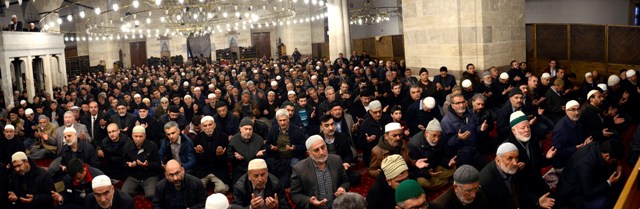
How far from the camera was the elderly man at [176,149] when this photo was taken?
6910 mm

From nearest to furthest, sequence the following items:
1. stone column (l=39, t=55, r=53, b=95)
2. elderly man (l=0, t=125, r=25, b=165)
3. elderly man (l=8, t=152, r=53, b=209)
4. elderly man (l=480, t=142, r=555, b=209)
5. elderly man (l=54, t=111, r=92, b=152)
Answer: elderly man (l=480, t=142, r=555, b=209), elderly man (l=8, t=152, r=53, b=209), elderly man (l=0, t=125, r=25, b=165), elderly man (l=54, t=111, r=92, b=152), stone column (l=39, t=55, r=53, b=95)

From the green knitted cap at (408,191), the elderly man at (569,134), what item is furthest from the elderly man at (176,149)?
the elderly man at (569,134)

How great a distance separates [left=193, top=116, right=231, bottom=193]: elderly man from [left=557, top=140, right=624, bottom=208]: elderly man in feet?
13.2

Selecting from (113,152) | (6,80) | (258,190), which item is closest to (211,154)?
(113,152)

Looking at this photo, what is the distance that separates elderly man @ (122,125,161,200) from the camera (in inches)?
271

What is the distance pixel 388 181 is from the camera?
14.3ft

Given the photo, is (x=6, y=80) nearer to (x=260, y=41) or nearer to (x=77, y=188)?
(x=77, y=188)

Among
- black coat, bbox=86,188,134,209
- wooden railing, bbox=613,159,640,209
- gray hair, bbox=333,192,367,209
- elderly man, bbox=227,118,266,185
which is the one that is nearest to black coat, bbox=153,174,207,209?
black coat, bbox=86,188,134,209

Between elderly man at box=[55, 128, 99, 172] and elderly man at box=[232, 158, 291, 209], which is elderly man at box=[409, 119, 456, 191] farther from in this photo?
elderly man at box=[55, 128, 99, 172]

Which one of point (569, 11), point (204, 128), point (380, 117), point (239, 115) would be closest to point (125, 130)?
point (239, 115)

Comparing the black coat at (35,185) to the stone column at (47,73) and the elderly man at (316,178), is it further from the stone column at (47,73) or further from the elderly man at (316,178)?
the stone column at (47,73)

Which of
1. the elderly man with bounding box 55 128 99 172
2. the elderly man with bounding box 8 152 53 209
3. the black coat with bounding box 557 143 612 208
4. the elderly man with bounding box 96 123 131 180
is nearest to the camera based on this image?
the black coat with bounding box 557 143 612 208

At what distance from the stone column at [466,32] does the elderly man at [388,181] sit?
7.26 meters

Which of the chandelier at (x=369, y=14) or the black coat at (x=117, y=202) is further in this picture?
the chandelier at (x=369, y=14)
